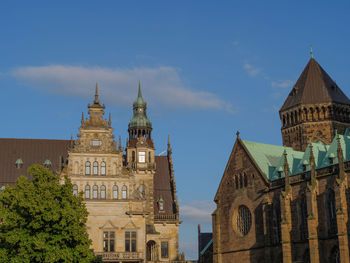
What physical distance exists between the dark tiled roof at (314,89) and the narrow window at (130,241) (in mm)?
29724

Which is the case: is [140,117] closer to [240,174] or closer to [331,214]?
[240,174]

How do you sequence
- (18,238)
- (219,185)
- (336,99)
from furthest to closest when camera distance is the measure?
(336,99) < (219,185) < (18,238)

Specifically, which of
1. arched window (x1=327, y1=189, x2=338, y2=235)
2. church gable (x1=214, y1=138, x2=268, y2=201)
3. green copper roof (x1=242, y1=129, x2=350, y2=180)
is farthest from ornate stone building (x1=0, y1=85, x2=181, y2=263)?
arched window (x1=327, y1=189, x2=338, y2=235)

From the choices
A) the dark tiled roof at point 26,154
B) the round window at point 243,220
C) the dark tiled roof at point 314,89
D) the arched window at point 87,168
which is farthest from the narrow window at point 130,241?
the dark tiled roof at point 314,89

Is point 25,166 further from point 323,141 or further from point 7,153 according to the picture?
point 323,141

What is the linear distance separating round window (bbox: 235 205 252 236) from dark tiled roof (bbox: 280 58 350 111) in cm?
1930

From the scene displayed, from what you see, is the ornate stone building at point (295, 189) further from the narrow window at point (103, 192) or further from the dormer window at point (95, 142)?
the dormer window at point (95, 142)

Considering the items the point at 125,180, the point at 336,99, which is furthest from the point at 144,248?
the point at 336,99

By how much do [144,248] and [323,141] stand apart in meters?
28.9

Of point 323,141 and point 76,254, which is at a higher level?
point 323,141

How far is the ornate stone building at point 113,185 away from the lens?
69.0m

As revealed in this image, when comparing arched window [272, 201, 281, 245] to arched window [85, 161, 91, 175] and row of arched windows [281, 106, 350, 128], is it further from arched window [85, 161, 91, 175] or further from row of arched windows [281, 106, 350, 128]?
arched window [85, 161, 91, 175]

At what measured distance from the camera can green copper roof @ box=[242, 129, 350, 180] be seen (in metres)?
62.4

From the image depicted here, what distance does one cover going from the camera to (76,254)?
45812 mm
